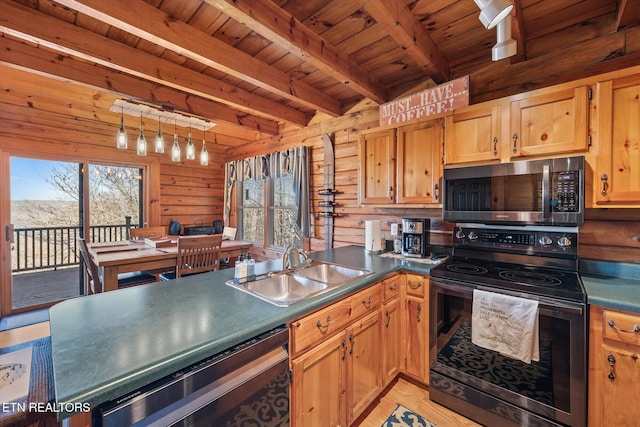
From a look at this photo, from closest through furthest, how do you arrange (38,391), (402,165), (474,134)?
(38,391) < (474,134) < (402,165)

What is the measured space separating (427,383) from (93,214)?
14.8 feet

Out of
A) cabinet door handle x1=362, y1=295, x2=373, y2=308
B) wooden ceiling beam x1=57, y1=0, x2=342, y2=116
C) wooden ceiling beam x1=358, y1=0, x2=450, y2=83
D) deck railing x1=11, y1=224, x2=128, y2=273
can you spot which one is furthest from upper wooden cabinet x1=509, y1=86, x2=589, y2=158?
deck railing x1=11, y1=224, x2=128, y2=273

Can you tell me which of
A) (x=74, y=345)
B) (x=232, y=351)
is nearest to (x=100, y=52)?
(x=74, y=345)

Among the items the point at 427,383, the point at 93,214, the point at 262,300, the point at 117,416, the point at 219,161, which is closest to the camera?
the point at 117,416

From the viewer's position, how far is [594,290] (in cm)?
143

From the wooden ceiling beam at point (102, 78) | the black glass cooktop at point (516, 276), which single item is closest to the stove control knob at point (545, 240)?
the black glass cooktop at point (516, 276)

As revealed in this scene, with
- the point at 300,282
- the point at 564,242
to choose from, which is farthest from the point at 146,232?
the point at 564,242

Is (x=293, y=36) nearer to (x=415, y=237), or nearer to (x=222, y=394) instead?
(x=415, y=237)

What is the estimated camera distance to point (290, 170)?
3576 mm

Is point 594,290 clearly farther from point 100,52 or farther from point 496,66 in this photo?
point 100,52

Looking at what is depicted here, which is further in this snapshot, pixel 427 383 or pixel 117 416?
pixel 427 383

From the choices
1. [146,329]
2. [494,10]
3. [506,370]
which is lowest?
[506,370]

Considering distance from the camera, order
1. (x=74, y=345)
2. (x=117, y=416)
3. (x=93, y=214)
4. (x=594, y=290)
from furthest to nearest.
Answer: (x=93, y=214), (x=594, y=290), (x=74, y=345), (x=117, y=416)

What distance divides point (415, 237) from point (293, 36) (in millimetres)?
1765
